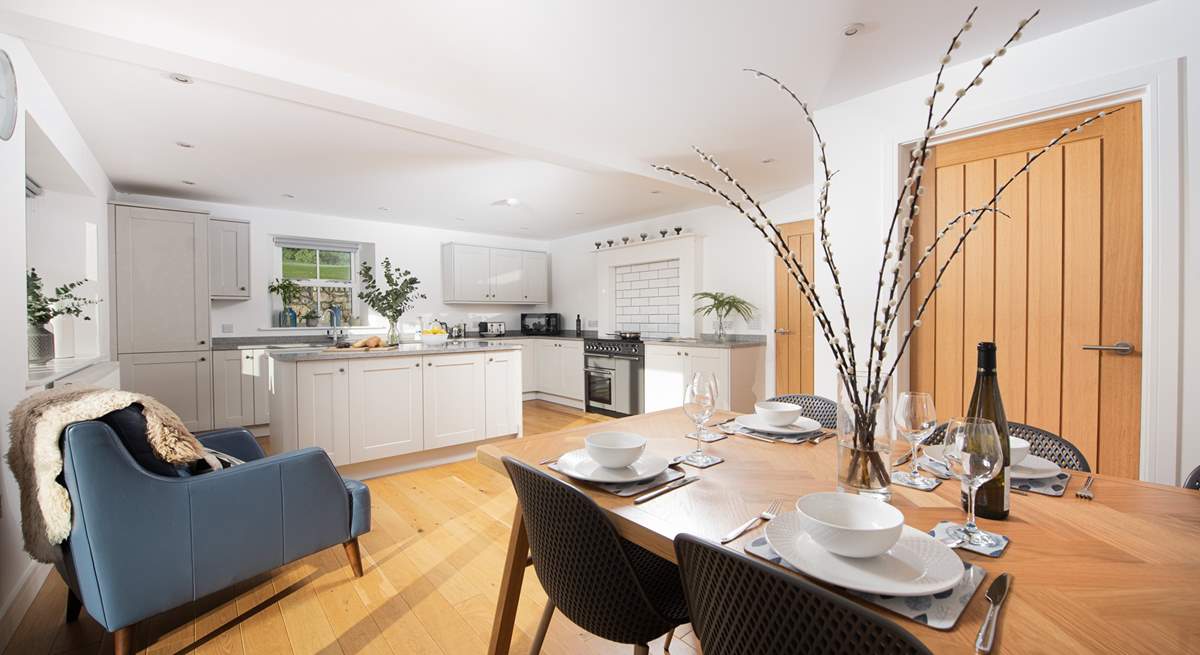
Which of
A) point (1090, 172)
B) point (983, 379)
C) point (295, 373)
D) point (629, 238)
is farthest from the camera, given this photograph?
point (629, 238)

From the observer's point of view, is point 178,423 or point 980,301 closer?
point 178,423

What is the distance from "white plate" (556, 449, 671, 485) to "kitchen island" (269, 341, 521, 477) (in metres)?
2.47

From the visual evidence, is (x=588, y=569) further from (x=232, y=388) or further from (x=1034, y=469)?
(x=232, y=388)

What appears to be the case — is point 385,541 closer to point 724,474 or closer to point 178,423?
point 178,423

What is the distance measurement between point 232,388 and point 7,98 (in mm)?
3182

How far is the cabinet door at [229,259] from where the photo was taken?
4.80m

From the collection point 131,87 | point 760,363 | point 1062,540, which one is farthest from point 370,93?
point 760,363

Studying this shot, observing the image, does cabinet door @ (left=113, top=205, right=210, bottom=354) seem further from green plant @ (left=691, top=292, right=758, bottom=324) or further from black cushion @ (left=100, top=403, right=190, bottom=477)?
green plant @ (left=691, top=292, right=758, bottom=324)

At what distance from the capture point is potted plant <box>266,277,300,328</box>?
208 inches

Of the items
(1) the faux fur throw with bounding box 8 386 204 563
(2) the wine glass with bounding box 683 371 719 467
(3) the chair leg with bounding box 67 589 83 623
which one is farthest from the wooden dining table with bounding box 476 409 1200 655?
(3) the chair leg with bounding box 67 589 83 623

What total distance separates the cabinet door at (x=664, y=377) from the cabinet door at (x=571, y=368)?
1.03 m

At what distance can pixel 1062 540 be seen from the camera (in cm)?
90

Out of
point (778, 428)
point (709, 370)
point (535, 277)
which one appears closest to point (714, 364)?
point (709, 370)

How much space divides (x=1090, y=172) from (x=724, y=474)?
7.53 feet
